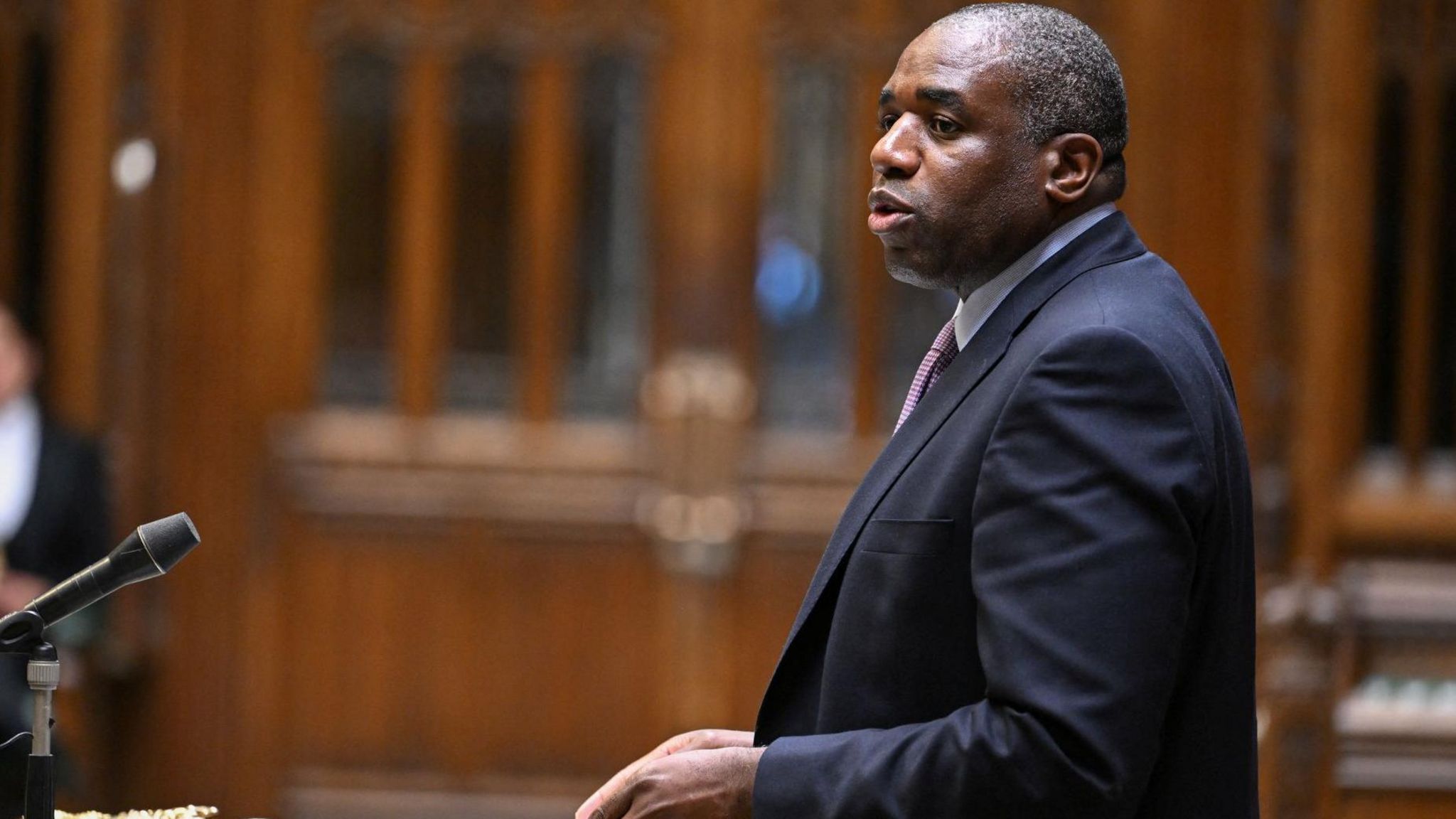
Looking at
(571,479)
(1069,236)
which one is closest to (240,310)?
(571,479)

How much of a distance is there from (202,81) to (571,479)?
159 centimetres

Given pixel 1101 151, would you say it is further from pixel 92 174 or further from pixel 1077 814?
pixel 92 174

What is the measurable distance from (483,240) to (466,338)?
0.95 ft

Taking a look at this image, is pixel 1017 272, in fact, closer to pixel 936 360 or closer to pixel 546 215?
pixel 936 360

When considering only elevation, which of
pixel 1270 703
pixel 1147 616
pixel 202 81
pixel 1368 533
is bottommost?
pixel 1270 703

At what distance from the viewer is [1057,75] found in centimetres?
172

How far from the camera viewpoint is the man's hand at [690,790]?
1.61 m

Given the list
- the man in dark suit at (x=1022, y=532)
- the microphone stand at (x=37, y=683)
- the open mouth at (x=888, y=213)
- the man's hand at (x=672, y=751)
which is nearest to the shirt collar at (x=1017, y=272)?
the man in dark suit at (x=1022, y=532)

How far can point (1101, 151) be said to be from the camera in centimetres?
173

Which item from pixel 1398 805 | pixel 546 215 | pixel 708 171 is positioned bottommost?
pixel 1398 805

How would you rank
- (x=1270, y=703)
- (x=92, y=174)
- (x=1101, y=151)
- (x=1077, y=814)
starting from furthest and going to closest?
(x=92, y=174), (x=1270, y=703), (x=1101, y=151), (x=1077, y=814)

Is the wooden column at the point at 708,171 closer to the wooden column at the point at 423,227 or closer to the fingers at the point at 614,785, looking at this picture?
the wooden column at the point at 423,227

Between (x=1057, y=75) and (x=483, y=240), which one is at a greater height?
(x=1057, y=75)

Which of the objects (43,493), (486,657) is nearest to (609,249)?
(486,657)
